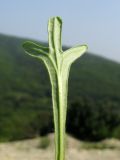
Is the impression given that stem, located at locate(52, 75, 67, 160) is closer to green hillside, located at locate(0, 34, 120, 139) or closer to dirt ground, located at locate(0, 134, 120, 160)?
dirt ground, located at locate(0, 134, 120, 160)

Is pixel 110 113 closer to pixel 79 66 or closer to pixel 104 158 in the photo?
pixel 104 158

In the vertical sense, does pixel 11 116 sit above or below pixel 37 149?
below

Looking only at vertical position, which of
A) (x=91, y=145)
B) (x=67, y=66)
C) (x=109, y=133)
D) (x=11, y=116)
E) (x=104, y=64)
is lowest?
(x=104, y=64)

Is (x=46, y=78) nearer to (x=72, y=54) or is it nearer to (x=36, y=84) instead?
(x=36, y=84)

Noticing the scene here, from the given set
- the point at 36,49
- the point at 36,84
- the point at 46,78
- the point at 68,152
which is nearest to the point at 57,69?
the point at 36,49

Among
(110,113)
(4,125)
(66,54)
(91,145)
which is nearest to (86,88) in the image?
(4,125)

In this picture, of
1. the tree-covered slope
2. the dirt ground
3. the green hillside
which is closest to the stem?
the dirt ground

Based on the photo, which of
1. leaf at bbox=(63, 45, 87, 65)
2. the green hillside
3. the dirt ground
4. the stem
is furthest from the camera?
the green hillside

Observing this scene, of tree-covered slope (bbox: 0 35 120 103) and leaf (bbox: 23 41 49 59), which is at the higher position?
leaf (bbox: 23 41 49 59)
